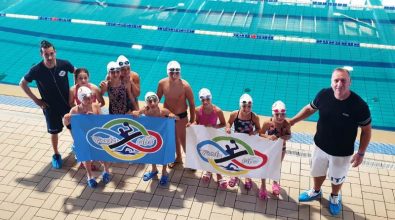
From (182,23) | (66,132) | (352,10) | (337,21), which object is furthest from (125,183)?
(352,10)

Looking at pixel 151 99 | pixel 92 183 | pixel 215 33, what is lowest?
pixel 92 183

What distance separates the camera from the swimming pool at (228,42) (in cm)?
788

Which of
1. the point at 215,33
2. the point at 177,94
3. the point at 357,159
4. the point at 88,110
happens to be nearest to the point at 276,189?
the point at 357,159

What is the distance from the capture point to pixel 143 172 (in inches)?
211

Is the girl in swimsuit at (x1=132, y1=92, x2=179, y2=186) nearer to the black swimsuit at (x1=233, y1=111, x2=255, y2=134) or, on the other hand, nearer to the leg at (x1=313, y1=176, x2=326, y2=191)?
the black swimsuit at (x1=233, y1=111, x2=255, y2=134)

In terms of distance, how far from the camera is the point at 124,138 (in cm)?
488

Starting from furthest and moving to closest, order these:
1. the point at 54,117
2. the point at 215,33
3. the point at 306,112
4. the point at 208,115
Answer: the point at 215,33
the point at 54,117
the point at 208,115
the point at 306,112

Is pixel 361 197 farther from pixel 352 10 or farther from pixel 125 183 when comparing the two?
pixel 352 10

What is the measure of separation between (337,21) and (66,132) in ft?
25.2

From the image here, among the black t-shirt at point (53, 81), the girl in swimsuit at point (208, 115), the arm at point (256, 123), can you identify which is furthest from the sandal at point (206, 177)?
the black t-shirt at point (53, 81)

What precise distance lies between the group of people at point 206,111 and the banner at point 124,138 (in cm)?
12

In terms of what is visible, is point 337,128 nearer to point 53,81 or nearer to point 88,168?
point 88,168

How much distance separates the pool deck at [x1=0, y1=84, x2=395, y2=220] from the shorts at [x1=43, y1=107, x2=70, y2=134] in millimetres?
611

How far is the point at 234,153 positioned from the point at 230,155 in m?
0.06
